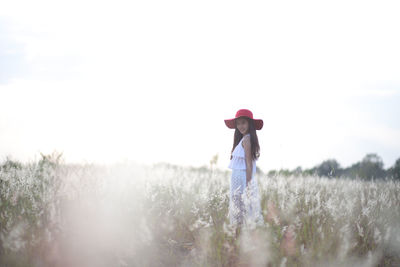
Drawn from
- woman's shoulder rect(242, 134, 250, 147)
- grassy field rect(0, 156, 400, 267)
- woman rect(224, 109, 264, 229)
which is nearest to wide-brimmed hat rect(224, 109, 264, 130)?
woman rect(224, 109, 264, 229)

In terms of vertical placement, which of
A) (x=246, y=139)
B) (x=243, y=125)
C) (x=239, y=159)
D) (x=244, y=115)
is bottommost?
(x=239, y=159)

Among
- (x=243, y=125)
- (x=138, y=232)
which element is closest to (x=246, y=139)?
(x=243, y=125)

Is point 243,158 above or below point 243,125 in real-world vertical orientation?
below

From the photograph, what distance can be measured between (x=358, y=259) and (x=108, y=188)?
3118 millimetres

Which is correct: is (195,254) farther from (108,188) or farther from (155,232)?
(108,188)

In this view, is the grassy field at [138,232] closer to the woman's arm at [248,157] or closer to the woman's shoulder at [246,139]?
the woman's arm at [248,157]

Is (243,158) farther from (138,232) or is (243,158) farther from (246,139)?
(138,232)

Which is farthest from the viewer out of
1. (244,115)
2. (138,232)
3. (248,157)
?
(244,115)

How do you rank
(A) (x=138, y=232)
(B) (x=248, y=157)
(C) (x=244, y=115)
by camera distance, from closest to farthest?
(A) (x=138, y=232)
(B) (x=248, y=157)
(C) (x=244, y=115)

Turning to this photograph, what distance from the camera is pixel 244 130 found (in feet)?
14.3

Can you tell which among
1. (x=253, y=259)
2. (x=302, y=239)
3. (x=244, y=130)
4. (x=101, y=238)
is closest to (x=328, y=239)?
(x=302, y=239)

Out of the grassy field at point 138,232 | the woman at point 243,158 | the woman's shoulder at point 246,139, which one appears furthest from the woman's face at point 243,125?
the grassy field at point 138,232

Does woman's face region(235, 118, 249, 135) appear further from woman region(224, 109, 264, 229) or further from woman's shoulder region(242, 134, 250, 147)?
woman's shoulder region(242, 134, 250, 147)

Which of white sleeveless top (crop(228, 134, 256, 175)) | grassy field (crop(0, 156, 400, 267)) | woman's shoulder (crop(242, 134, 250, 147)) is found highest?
woman's shoulder (crop(242, 134, 250, 147))
